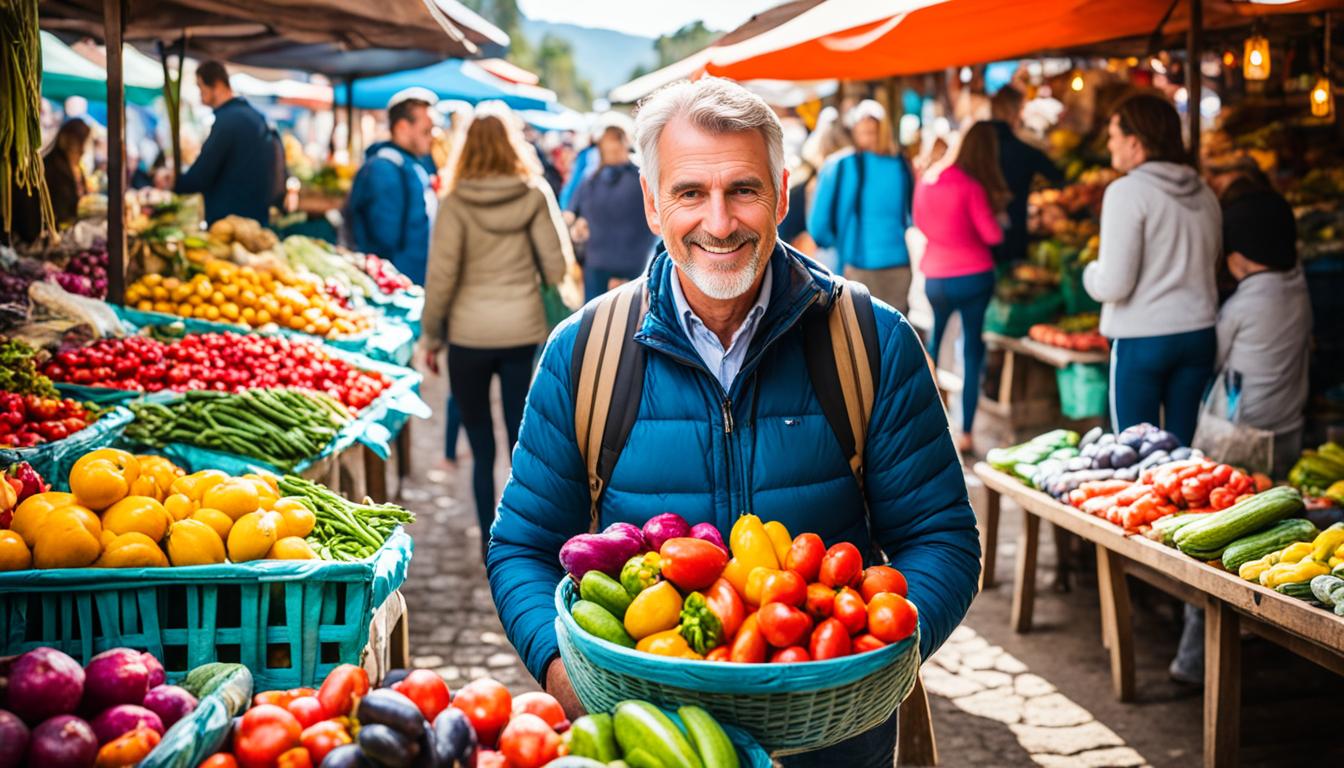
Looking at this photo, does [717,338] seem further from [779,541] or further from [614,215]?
[614,215]

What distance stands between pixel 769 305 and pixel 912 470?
1.57ft

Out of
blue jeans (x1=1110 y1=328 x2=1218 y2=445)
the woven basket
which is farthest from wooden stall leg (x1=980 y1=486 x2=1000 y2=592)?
the woven basket

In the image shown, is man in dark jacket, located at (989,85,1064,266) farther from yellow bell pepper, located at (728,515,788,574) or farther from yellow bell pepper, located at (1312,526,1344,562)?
yellow bell pepper, located at (728,515,788,574)

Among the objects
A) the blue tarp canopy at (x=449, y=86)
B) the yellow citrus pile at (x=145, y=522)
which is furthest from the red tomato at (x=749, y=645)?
the blue tarp canopy at (x=449, y=86)

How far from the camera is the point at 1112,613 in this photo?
517 centimetres

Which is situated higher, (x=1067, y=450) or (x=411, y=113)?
(x=411, y=113)

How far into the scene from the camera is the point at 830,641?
1.94 meters

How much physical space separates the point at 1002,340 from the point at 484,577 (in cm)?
471

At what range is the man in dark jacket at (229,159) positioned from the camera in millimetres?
9133

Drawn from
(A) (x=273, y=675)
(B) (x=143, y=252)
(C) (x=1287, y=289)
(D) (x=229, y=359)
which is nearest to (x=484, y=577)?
(D) (x=229, y=359)

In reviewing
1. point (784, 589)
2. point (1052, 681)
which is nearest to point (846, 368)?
point (784, 589)

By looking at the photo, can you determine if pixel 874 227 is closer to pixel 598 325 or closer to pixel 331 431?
pixel 331 431

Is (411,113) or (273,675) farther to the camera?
(411,113)

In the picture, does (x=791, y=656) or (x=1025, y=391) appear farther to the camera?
(x=1025, y=391)
